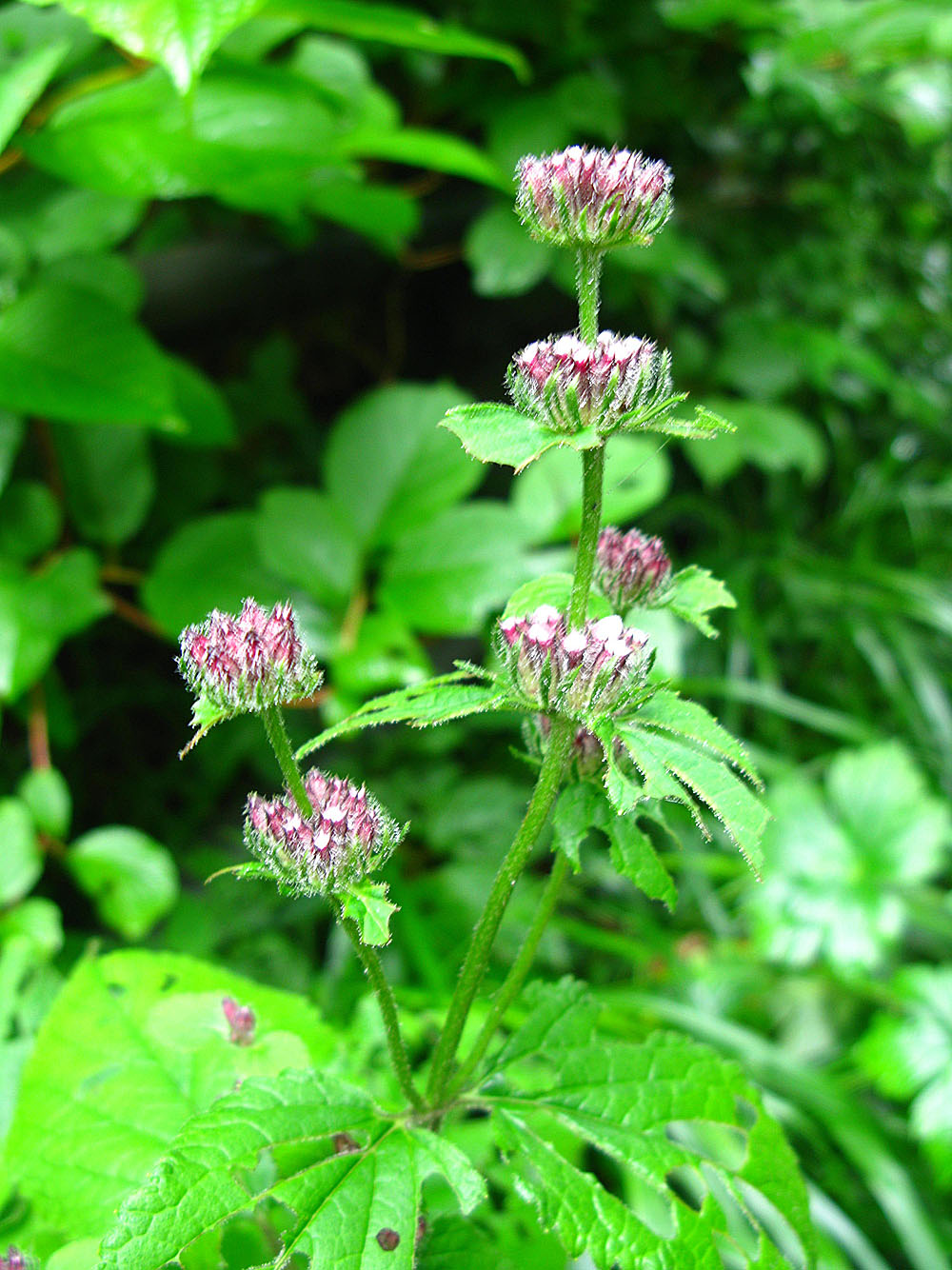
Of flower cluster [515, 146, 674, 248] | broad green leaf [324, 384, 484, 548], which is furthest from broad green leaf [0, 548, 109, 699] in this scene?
flower cluster [515, 146, 674, 248]

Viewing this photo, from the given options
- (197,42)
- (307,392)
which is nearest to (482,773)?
(307,392)

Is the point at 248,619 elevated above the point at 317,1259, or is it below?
above

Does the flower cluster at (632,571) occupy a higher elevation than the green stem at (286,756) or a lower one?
higher

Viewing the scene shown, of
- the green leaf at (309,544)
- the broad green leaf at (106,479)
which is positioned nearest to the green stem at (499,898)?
the green leaf at (309,544)

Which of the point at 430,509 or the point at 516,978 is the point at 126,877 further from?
the point at 516,978

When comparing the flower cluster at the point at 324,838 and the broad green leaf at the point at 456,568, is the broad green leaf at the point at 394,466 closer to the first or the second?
the broad green leaf at the point at 456,568

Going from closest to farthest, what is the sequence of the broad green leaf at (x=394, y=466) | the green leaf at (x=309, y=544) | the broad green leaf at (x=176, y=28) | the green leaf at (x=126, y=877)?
1. the broad green leaf at (x=176, y=28)
2. the green leaf at (x=126, y=877)
3. the green leaf at (x=309, y=544)
4. the broad green leaf at (x=394, y=466)

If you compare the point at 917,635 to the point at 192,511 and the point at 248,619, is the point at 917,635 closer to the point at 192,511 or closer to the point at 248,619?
the point at 192,511
